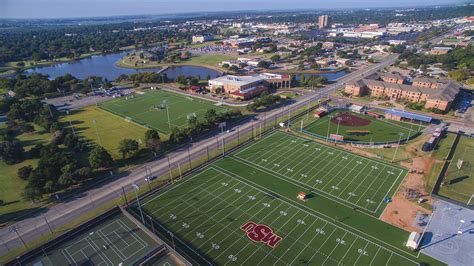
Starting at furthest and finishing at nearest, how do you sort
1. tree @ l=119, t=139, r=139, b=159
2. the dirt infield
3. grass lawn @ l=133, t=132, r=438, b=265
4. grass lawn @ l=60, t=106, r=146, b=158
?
the dirt infield
grass lawn @ l=60, t=106, r=146, b=158
tree @ l=119, t=139, r=139, b=159
grass lawn @ l=133, t=132, r=438, b=265

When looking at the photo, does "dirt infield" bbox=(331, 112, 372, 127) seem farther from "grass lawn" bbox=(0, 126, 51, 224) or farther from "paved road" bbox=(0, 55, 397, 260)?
"grass lawn" bbox=(0, 126, 51, 224)

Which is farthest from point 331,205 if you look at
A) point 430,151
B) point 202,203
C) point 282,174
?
point 430,151

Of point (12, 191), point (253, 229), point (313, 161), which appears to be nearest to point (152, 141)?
point (12, 191)

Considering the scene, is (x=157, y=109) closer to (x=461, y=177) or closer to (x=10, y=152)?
(x=10, y=152)

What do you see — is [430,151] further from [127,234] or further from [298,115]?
[127,234]

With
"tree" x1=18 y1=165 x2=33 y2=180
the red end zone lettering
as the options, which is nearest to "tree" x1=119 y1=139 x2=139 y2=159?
"tree" x1=18 y1=165 x2=33 y2=180

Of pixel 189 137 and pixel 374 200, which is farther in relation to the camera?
pixel 189 137
